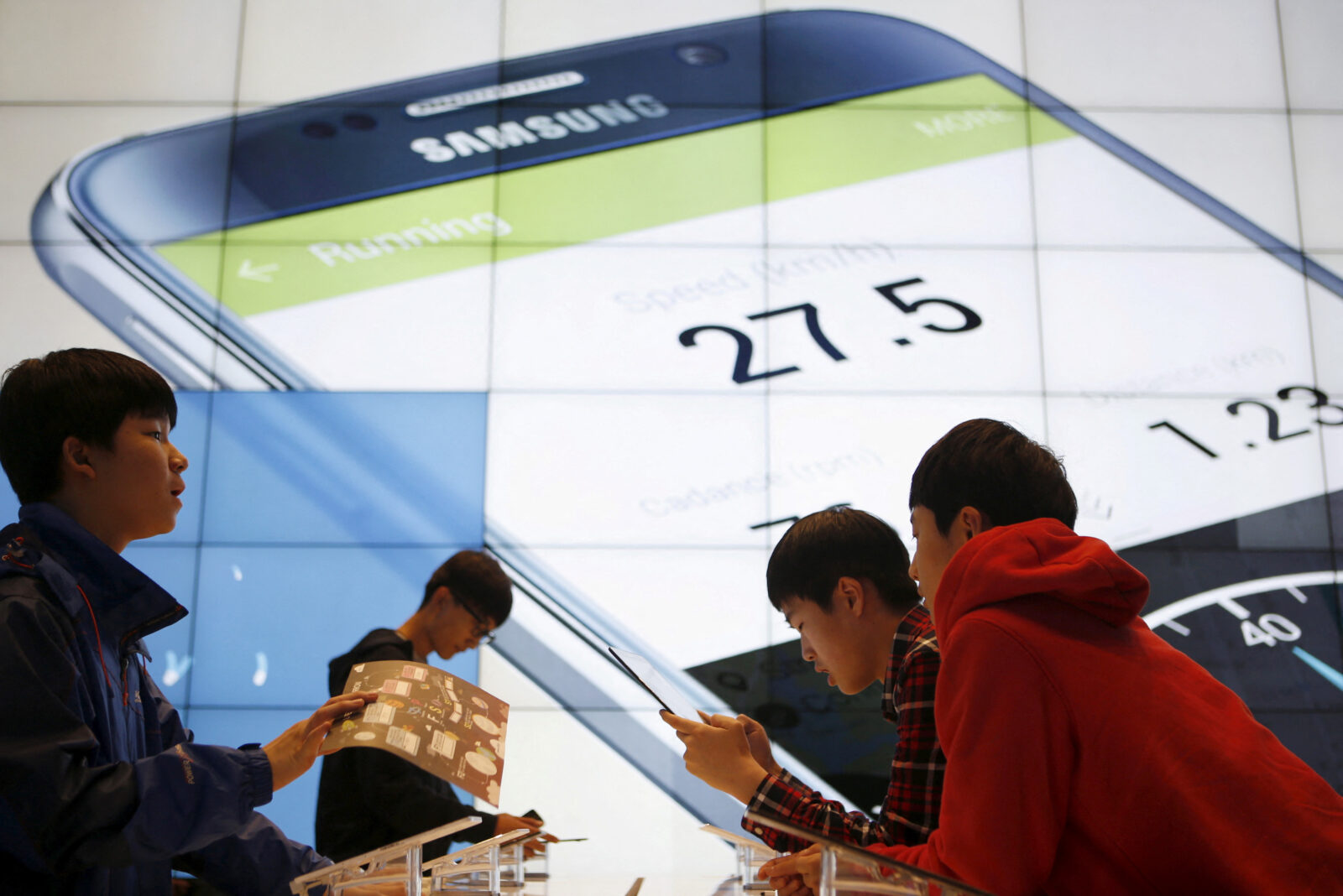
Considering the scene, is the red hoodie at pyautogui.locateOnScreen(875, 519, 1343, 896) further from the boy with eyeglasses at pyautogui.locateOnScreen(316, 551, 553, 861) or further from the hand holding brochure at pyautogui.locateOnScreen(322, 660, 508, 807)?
the boy with eyeglasses at pyautogui.locateOnScreen(316, 551, 553, 861)

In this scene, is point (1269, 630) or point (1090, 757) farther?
point (1269, 630)

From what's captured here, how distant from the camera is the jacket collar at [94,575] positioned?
4.08ft

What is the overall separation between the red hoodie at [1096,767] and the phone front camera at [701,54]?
345cm

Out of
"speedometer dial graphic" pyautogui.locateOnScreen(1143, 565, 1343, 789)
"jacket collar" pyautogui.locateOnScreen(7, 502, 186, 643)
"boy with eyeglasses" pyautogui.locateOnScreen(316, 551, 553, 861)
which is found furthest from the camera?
"speedometer dial graphic" pyautogui.locateOnScreen(1143, 565, 1343, 789)

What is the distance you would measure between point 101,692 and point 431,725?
1.30 ft

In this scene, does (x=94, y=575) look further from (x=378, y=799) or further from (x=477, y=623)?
(x=477, y=623)

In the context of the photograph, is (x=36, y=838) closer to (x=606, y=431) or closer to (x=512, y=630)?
(x=512, y=630)

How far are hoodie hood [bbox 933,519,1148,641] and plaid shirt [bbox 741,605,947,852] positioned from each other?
18 centimetres

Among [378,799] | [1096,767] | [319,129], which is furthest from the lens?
[319,129]

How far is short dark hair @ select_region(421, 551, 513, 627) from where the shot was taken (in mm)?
2709

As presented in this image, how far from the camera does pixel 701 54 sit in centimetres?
411

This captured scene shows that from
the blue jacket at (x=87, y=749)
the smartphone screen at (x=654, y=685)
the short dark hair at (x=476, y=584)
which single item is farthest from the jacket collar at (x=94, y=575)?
the short dark hair at (x=476, y=584)

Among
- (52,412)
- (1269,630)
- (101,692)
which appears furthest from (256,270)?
(1269,630)

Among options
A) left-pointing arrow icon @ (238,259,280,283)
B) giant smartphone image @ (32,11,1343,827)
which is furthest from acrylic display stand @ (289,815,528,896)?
left-pointing arrow icon @ (238,259,280,283)
